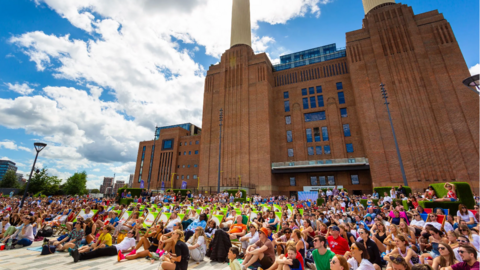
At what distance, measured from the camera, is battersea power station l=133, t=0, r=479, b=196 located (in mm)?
28531

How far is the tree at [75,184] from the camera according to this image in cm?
5497

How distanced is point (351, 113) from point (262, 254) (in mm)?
36917

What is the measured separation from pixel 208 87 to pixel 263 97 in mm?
13163

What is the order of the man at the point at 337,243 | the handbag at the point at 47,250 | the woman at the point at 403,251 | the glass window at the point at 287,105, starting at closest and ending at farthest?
the woman at the point at 403,251, the man at the point at 337,243, the handbag at the point at 47,250, the glass window at the point at 287,105

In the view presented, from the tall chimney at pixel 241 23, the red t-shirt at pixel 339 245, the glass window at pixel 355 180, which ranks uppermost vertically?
the tall chimney at pixel 241 23

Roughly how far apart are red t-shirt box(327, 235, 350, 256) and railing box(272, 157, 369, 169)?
29062 millimetres

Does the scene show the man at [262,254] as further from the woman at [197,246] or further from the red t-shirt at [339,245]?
the woman at [197,246]

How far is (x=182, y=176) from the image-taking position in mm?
54031

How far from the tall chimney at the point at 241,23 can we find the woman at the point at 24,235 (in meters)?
46.7

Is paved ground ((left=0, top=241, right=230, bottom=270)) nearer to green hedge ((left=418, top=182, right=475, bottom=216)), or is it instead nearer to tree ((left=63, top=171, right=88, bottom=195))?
green hedge ((left=418, top=182, right=475, bottom=216))

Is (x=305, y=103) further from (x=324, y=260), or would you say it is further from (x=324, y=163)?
(x=324, y=260)

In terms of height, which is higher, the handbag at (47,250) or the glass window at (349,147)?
the glass window at (349,147)

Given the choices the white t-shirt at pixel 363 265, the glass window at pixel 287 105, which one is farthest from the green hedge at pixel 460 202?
the glass window at pixel 287 105

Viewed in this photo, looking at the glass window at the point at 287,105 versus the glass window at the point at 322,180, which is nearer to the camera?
the glass window at the point at 322,180
